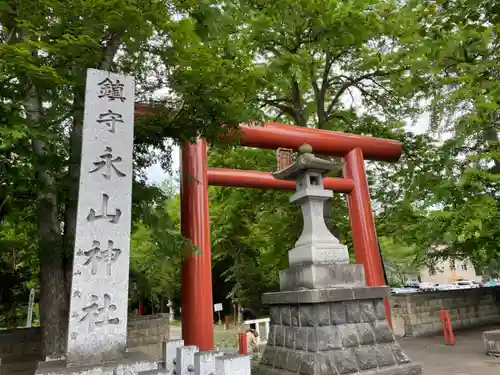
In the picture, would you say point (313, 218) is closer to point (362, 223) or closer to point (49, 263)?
point (362, 223)

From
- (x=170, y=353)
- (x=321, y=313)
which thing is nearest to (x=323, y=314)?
(x=321, y=313)

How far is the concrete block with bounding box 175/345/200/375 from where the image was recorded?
3.66m

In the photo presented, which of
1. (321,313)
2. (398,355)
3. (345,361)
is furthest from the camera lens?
(398,355)

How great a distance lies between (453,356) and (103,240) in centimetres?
659

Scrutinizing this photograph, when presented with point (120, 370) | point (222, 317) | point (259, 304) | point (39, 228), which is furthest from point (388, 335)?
point (222, 317)

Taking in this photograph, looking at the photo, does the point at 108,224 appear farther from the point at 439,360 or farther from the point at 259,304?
the point at 259,304

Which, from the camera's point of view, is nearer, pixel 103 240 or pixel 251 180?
pixel 103 240

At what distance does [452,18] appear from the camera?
504cm

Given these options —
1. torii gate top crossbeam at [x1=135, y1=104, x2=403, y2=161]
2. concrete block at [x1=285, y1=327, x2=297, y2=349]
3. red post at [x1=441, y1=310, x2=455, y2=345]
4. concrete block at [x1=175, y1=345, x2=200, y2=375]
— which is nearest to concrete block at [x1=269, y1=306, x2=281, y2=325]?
concrete block at [x1=285, y1=327, x2=297, y2=349]

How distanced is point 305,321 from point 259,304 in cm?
1454

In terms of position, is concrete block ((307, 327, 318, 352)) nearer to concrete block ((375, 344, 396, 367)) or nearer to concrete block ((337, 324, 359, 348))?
concrete block ((337, 324, 359, 348))

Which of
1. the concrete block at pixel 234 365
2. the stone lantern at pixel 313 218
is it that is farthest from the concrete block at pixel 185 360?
the stone lantern at pixel 313 218

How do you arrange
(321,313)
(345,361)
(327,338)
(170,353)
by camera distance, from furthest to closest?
(321,313) → (327,338) → (345,361) → (170,353)

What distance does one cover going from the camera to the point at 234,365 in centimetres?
296
